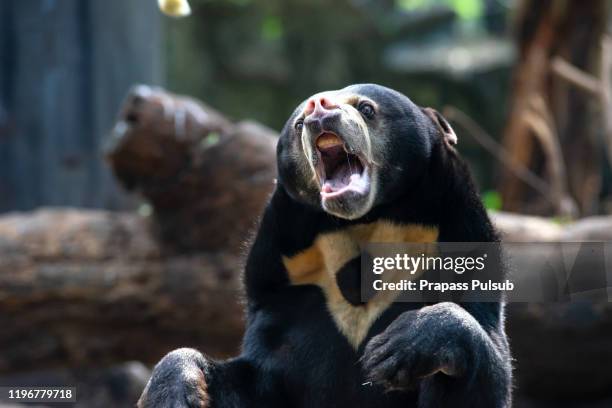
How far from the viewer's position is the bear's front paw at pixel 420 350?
3.34 m

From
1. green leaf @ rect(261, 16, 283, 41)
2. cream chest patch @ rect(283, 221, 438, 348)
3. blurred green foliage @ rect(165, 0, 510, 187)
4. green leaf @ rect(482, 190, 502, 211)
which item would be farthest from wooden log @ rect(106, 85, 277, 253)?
green leaf @ rect(261, 16, 283, 41)

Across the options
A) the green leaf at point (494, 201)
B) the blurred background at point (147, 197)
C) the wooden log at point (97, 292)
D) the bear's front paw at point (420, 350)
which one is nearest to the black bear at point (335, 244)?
the bear's front paw at point (420, 350)

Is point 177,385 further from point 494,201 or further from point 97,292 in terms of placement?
point 494,201

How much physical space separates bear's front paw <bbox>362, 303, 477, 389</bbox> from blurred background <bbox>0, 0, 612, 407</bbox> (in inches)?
138

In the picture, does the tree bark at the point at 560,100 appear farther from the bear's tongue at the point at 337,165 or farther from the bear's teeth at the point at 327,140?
the bear's teeth at the point at 327,140

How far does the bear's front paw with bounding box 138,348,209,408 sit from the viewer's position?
3.72 m

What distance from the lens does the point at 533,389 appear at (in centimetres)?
802

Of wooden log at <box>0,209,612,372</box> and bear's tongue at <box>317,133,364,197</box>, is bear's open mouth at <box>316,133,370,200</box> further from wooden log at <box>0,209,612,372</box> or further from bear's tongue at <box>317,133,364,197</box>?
wooden log at <box>0,209,612,372</box>

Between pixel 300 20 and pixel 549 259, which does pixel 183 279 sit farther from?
pixel 300 20

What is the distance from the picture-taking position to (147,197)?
718 centimetres

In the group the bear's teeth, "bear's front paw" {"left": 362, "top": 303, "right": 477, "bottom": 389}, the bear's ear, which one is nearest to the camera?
"bear's front paw" {"left": 362, "top": 303, "right": 477, "bottom": 389}

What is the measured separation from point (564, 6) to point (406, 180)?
25.9ft

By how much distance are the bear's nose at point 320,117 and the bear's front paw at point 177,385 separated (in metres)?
1.05

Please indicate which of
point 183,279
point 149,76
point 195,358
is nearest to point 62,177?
point 149,76
